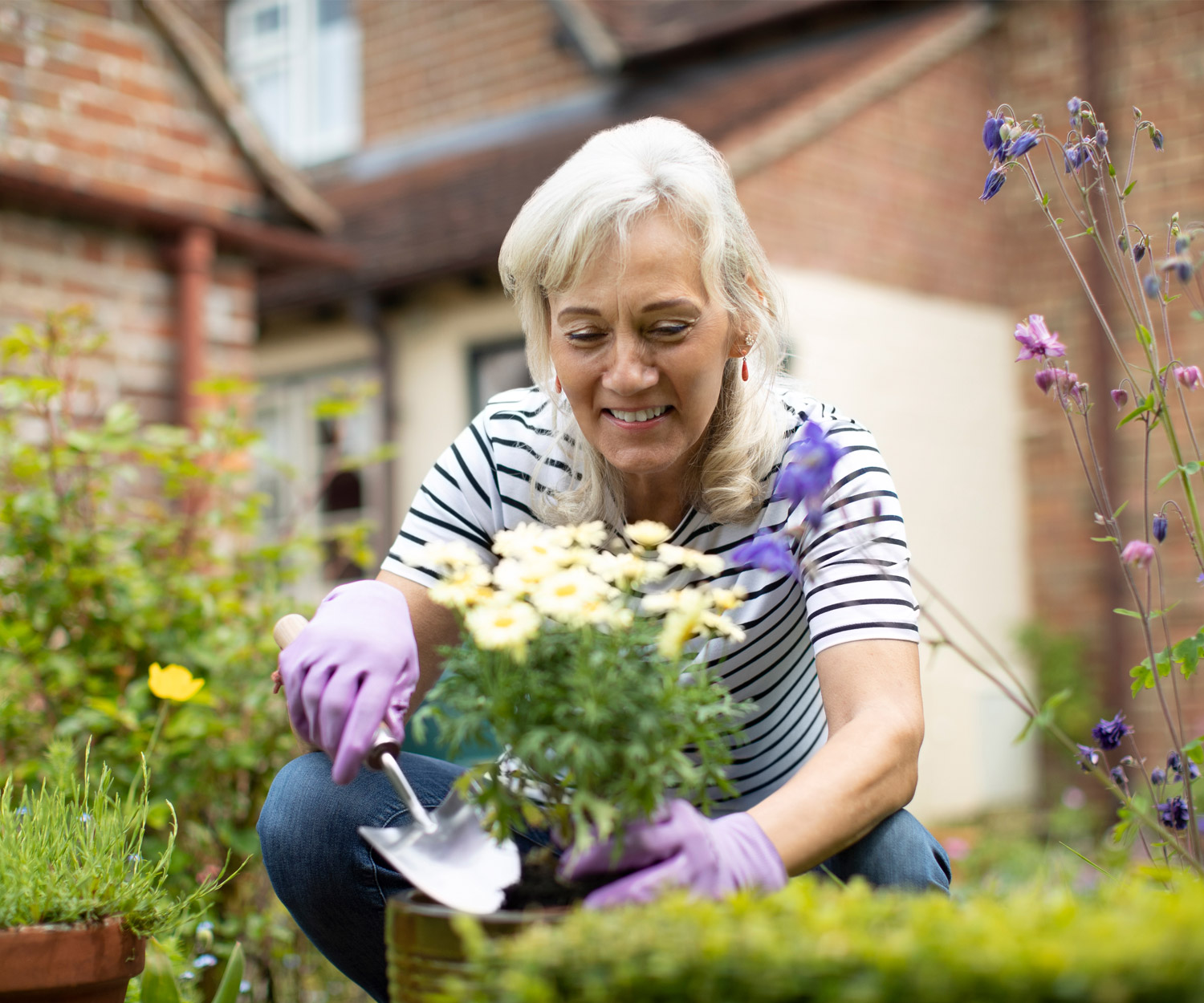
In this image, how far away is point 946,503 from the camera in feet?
21.6

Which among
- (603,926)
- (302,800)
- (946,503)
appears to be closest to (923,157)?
(946,503)

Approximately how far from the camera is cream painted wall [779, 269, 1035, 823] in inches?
244

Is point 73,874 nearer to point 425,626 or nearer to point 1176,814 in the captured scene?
point 425,626

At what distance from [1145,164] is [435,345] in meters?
3.94

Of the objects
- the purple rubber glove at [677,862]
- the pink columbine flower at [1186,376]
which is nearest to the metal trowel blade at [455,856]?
the purple rubber glove at [677,862]

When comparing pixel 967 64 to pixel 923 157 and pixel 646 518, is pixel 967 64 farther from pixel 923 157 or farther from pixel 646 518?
pixel 646 518

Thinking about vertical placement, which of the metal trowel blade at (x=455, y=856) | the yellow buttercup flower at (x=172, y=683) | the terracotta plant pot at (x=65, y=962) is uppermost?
the yellow buttercup flower at (x=172, y=683)

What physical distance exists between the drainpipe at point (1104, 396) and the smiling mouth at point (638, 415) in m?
5.30

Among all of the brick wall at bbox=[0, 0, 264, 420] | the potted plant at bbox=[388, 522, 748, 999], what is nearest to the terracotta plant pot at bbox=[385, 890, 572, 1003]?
the potted plant at bbox=[388, 522, 748, 999]

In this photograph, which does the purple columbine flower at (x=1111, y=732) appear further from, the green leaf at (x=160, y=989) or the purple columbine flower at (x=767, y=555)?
the green leaf at (x=160, y=989)

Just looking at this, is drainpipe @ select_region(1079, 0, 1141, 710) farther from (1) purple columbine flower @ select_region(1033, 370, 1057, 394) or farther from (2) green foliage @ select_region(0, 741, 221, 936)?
(2) green foliage @ select_region(0, 741, 221, 936)

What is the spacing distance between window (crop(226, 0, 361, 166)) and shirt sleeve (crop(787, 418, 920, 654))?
26.7ft

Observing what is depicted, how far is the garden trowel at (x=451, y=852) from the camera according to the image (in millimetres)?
1230

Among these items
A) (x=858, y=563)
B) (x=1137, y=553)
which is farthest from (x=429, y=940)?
(x=1137, y=553)
